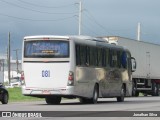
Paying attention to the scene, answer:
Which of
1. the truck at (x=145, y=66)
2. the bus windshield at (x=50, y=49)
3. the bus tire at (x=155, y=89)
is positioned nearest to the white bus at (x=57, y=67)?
the bus windshield at (x=50, y=49)

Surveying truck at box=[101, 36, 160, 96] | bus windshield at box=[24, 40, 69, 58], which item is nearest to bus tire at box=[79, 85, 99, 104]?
bus windshield at box=[24, 40, 69, 58]

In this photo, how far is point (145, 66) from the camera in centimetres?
5166

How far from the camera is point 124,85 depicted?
118ft

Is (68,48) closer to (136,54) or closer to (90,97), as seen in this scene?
(90,97)

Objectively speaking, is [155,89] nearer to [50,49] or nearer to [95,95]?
[95,95]

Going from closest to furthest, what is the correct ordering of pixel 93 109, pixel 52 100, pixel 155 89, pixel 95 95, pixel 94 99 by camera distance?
pixel 93 109 < pixel 94 99 < pixel 95 95 < pixel 52 100 < pixel 155 89

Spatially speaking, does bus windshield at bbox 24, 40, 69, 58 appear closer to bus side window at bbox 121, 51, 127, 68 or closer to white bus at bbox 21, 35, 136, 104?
white bus at bbox 21, 35, 136, 104

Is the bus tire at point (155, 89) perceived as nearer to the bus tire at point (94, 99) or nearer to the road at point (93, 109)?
the bus tire at point (94, 99)

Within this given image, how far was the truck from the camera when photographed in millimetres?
49031

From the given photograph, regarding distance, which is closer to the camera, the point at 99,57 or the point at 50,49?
the point at 50,49

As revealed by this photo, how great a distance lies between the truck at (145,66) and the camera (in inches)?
1930

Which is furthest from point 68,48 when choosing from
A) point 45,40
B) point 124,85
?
point 124,85

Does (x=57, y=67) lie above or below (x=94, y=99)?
above

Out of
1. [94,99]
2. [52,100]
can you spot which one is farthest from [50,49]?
[94,99]
